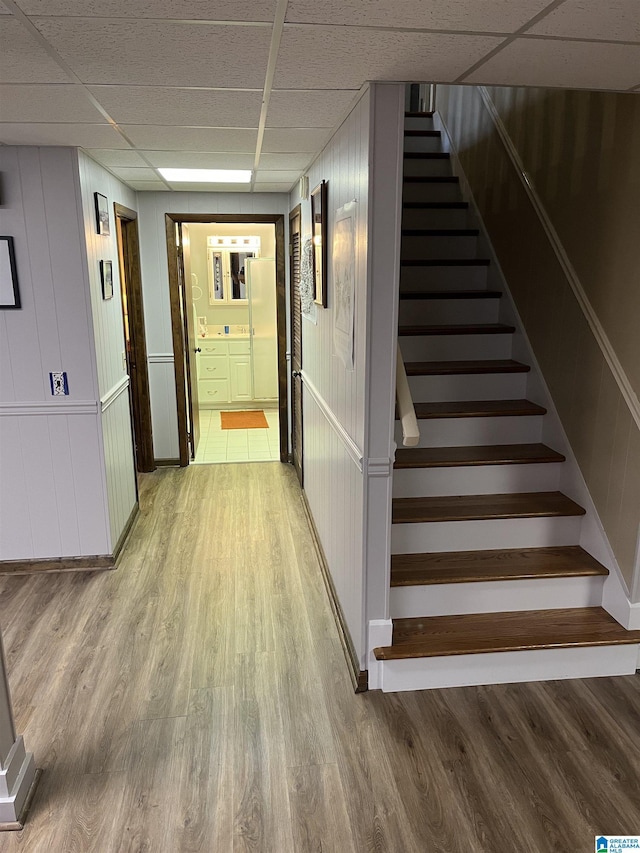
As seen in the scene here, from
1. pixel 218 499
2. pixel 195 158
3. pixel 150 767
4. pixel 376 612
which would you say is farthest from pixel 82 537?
pixel 195 158

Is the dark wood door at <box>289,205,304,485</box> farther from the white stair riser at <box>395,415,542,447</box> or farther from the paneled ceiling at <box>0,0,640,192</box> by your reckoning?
the paneled ceiling at <box>0,0,640,192</box>

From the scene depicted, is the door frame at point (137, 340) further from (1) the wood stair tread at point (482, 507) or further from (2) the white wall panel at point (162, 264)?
(1) the wood stair tread at point (482, 507)

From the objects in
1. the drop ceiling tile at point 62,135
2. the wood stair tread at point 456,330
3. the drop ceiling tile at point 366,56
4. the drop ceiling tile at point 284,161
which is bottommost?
the wood stair tread at point 456,330

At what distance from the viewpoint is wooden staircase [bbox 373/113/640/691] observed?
2.51 metres

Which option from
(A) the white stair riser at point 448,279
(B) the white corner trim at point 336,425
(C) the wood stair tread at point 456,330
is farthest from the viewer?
(A) the white stair riser at point 448,279

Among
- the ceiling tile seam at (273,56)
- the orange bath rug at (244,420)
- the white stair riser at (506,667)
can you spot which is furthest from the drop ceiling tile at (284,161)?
the orange bath rug at (244,420)

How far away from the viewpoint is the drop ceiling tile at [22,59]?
5.10 feet

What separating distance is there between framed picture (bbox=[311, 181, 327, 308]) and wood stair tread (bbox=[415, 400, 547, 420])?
771 millimetres

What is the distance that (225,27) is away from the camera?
1.52m

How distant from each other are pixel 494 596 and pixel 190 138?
246cm

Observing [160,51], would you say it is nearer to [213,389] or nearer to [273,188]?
[273,188]

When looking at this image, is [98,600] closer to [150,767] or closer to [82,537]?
[82,537]

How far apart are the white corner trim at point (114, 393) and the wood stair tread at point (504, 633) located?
6.48ft

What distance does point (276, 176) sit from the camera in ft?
13.3
